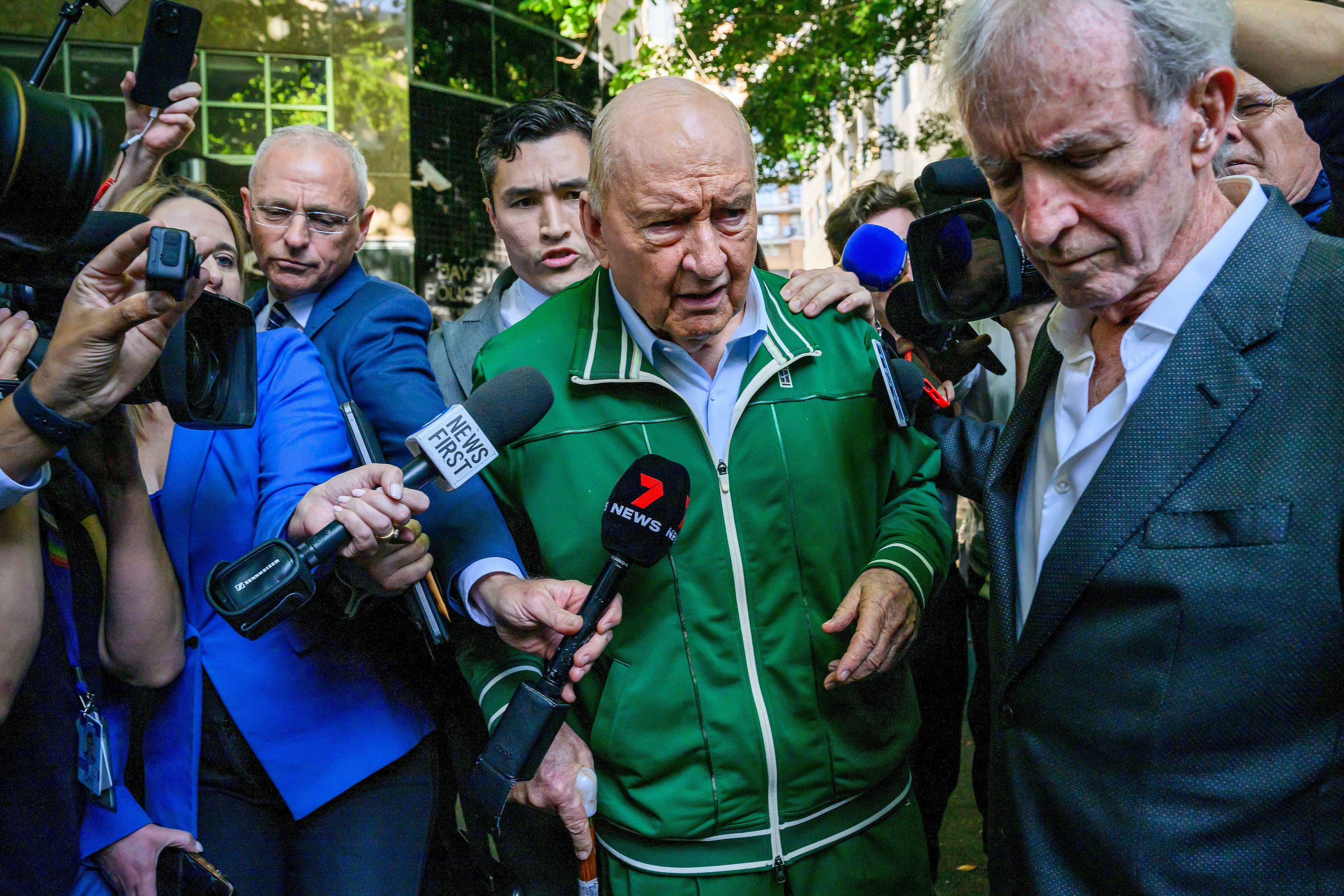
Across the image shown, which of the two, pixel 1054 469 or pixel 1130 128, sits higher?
pixel 1130 128

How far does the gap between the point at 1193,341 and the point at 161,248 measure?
1438 millimetres

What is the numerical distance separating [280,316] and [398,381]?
0.60 metres

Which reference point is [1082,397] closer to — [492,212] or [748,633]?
[748,633]

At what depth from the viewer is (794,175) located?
11.8 m

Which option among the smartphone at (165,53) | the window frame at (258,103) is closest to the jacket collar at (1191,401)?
the smartphone at (165,53)

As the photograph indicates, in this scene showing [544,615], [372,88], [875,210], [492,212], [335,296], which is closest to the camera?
[544,615]

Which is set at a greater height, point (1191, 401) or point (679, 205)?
point (679, 205)

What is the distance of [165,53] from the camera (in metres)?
2.51

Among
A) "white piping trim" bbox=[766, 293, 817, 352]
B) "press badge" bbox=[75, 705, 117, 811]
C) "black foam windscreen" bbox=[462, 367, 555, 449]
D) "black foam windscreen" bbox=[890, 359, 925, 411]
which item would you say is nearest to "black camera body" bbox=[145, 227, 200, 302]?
"black foam windscreen" bbox=[462, 367, 555, 449]

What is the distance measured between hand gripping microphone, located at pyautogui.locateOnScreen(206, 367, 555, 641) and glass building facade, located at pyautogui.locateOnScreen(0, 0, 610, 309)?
784 cm

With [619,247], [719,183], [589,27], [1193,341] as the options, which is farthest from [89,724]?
[589,27]

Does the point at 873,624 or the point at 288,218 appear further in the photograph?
the point at 288,218

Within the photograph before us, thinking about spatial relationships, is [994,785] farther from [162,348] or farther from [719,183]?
[162,348]

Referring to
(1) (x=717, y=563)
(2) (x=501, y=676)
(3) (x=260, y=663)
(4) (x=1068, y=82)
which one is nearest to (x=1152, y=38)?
(4) (x=1068, y=82)
